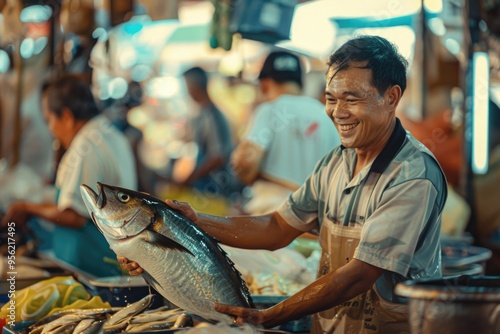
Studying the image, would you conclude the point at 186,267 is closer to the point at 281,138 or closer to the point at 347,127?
the point at 347,127

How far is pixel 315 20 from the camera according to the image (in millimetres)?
5859

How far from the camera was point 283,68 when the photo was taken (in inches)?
260

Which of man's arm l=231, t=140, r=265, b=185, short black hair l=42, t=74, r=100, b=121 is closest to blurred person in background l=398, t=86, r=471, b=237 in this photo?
man's arm l=231, t=140, r=265, b=185

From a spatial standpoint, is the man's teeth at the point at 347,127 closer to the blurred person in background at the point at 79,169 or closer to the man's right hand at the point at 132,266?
the man's right hand at the point at 132,266

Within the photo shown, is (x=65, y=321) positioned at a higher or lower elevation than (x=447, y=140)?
higher

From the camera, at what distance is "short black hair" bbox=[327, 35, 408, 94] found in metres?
2.90

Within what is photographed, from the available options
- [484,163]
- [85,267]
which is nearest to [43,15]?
[85,267]

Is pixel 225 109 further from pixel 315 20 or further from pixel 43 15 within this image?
pixel 315 20

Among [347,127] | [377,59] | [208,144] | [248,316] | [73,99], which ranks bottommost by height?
[208,144]

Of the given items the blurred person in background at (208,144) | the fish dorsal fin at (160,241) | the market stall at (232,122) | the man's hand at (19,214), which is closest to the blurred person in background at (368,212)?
the fish dorsal fin at (160,241)

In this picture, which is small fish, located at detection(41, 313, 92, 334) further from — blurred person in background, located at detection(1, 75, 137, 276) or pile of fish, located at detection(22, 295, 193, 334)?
blurred person in background, located at detection(1, 75, 137, 276)

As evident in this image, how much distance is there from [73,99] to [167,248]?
11.6ft

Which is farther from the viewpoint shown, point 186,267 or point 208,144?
point 208,144

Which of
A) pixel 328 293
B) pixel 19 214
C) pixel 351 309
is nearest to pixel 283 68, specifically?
pixel 19 214
